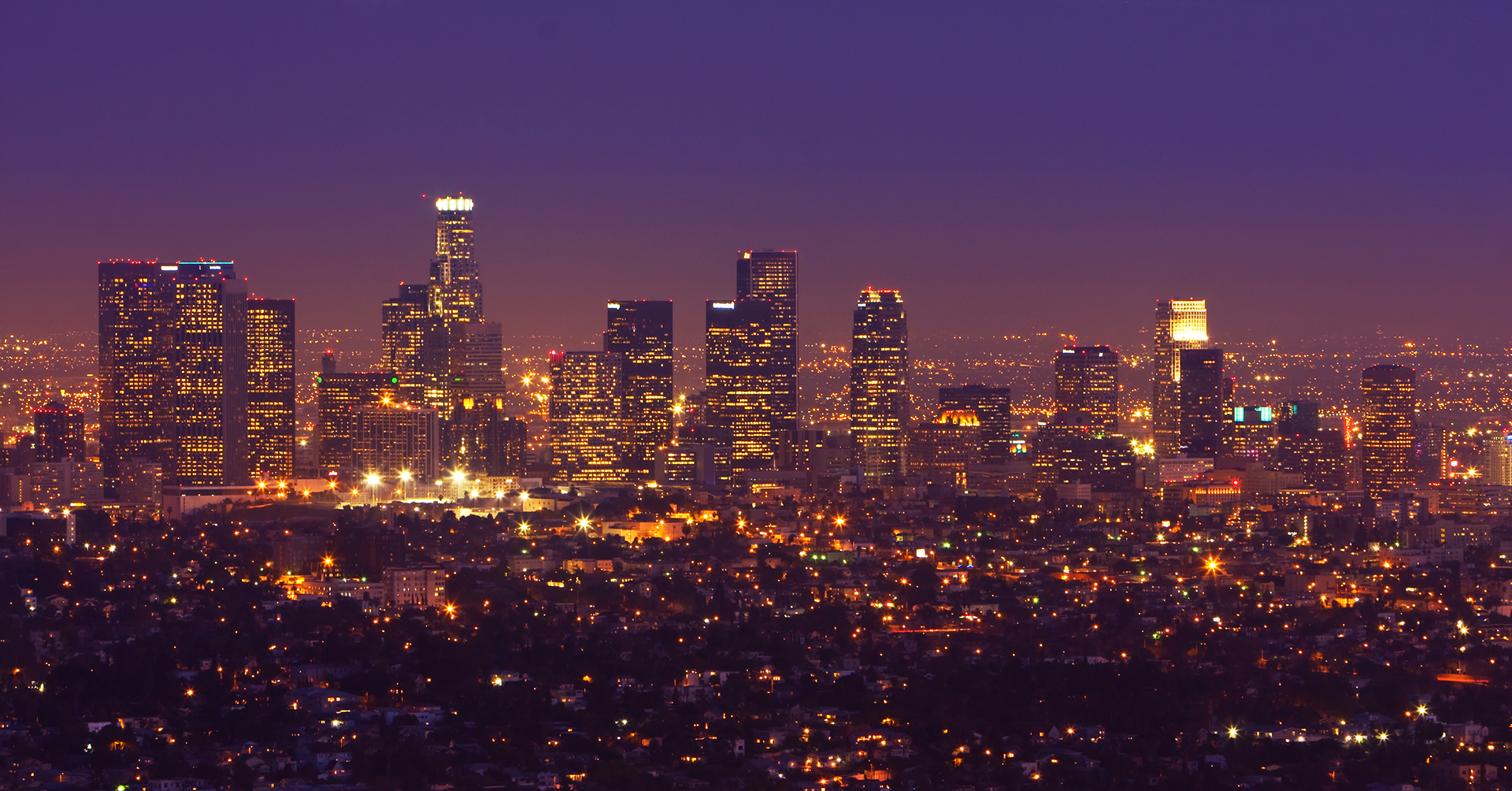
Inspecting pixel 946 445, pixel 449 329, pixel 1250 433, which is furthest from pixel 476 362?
pixel 1250 433

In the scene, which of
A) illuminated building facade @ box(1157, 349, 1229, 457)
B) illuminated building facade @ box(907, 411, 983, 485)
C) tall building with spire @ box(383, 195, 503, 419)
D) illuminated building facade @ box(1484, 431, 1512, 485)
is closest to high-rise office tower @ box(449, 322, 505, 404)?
tall building with spire @ box(383, 195, 503, 419)

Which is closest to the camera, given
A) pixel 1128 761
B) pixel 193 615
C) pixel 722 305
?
pixel 1128 761

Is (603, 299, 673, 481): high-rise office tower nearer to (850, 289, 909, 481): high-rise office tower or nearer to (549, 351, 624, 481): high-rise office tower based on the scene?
(549, 351, 624, 481): high-rise office tower

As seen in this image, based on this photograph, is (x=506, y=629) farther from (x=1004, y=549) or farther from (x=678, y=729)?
(x=1004, y=549)

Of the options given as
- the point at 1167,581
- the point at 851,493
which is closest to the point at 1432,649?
the point at 1167,581

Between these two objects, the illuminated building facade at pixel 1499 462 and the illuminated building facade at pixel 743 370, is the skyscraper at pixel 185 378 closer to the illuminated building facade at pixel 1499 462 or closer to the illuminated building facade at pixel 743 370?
the illuminated building facade at pixel 743 370

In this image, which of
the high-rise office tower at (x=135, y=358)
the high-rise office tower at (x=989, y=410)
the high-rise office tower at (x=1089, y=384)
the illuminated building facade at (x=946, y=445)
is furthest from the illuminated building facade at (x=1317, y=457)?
the high-rise office tower at (x=135, y=358)
